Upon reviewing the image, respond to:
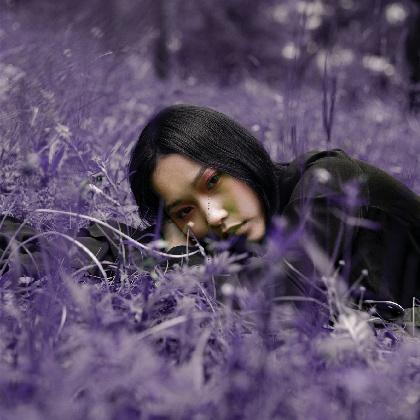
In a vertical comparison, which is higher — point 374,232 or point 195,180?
point 195,180

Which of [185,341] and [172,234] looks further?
[172,234]

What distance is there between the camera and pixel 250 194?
5.67 ft

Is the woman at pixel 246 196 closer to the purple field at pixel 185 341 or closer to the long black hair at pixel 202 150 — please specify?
the long black hair at pixel 202 150

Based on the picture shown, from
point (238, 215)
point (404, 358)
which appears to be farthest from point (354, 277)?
point (404, 358)

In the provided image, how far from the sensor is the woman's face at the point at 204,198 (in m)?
1.63

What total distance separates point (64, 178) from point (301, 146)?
31.5 inches

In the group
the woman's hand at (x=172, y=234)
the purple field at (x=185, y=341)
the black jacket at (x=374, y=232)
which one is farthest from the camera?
the woman's hand at (x=172, y=234)

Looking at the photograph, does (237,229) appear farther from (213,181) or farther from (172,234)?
(172,234)

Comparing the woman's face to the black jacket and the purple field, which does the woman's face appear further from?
the purple field

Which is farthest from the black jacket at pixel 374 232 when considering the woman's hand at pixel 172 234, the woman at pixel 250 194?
the woman's hand at pixel 172 234

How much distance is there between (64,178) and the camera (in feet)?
6.49

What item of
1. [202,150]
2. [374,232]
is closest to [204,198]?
[202,150]

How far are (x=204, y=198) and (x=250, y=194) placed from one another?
0.14 m

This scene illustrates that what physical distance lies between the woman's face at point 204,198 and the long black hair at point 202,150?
3 cm
